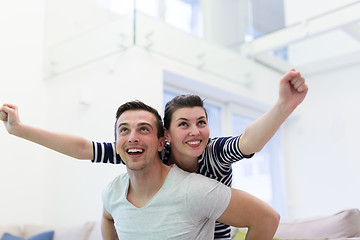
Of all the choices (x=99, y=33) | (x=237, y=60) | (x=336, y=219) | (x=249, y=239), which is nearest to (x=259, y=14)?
(x=237, y=60)

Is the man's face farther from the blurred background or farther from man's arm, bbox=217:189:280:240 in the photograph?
the blurred background

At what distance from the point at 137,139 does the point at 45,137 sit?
35 centimetres

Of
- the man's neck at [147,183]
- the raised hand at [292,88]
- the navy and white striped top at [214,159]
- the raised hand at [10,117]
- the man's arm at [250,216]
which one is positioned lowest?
the man's arm at [250,216]

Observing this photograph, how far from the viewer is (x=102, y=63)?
12.9ft

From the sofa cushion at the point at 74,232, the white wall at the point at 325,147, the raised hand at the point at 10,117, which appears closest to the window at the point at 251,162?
the white wall at the point at 325,147

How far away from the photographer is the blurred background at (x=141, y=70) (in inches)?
149

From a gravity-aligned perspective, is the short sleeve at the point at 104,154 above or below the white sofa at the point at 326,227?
above

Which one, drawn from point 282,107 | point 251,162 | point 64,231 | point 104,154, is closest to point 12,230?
point 64,231

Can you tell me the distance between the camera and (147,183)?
155 cm

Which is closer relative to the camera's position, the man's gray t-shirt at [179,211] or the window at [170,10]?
the man's gray t-shirt at [179,211]

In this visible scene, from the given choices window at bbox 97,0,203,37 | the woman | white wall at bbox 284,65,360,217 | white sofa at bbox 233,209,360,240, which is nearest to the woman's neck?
the woman

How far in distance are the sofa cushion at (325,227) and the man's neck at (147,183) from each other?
3.82ft

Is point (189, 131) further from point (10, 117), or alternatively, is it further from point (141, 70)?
point (141, 70)

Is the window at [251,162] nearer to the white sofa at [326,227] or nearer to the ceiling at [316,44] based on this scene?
the ceiling at [316,44]
